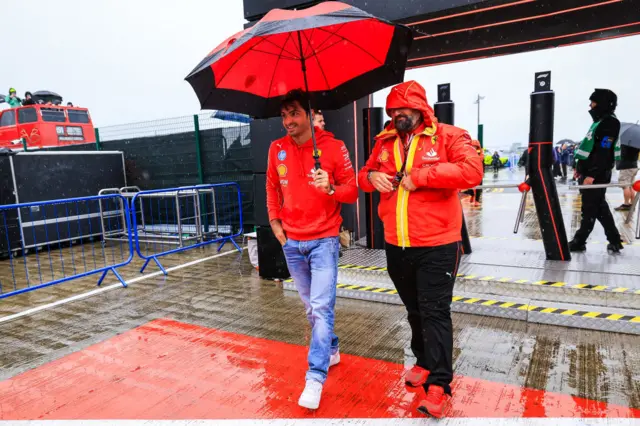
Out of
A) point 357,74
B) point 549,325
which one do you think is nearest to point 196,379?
point 357,74

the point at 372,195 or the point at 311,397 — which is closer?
the point at 311,397

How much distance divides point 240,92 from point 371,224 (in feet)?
11.6

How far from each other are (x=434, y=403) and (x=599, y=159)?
4347 millimetres

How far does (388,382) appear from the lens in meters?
3.07

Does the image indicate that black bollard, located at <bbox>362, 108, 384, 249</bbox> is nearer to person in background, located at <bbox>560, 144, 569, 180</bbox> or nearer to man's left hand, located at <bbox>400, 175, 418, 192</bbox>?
man's left hand, located at <bbox>400, 175, 418, 192</bbox>

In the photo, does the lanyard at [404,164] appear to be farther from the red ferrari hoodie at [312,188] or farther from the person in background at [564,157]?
the person in background at [564,157]

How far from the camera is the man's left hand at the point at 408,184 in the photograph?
2.49 meters

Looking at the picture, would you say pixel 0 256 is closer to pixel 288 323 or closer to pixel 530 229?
pixel 288 323

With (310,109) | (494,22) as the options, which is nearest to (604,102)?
(494,22)

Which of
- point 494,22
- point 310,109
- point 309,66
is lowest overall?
point 310,109

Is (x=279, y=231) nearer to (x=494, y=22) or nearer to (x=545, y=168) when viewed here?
(x=545, y=168)

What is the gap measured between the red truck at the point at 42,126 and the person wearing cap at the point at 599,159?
17.1m

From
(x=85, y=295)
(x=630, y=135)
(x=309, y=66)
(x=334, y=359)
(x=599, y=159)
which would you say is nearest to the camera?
(x=309, y=66)

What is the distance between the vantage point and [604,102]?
5145 mm
